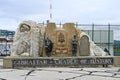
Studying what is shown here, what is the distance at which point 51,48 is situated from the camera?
55.0ft

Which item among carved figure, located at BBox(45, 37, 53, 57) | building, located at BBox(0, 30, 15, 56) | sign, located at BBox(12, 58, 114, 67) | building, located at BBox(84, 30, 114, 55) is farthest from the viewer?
building, located at BBox(0, 30, 15, 56)

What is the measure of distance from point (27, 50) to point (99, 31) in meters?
13.5

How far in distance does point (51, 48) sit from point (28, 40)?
1659 mm

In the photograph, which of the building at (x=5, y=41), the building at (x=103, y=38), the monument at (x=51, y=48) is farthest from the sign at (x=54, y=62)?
the building at (x=5, y=41)

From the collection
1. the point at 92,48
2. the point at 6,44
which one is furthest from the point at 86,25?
the point at 92,48

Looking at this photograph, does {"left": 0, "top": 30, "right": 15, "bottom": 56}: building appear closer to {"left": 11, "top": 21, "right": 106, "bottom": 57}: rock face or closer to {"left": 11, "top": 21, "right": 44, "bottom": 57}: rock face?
{"left": 11, "top": 21, "right": 44, "bottom": 57}: rock face

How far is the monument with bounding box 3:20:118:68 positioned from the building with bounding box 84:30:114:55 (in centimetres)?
1275

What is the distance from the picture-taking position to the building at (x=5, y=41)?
3375 cm

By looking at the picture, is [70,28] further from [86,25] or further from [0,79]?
[86,25]

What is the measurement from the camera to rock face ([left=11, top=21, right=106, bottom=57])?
16.8m

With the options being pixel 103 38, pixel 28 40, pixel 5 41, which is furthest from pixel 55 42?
pixel 5 41

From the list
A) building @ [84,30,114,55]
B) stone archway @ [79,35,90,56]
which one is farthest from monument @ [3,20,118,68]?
building @ [84,30,114,55]

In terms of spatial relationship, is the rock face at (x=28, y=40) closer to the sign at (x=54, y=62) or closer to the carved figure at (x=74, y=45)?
the sign at (x=54, y=62)

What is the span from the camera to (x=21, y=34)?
59.9 feet
